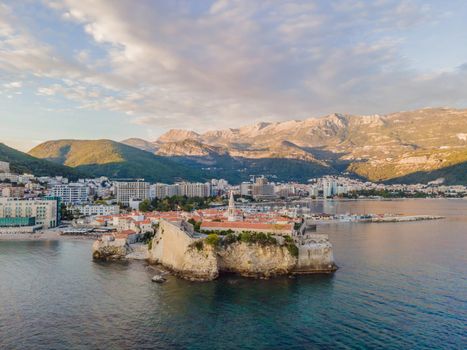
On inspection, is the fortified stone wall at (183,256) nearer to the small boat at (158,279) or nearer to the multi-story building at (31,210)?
the small boat at (158,279)

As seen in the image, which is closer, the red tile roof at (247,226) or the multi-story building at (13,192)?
the red tile roof at (247,226)

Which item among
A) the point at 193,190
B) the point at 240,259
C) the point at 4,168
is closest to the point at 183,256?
the point at 240,259

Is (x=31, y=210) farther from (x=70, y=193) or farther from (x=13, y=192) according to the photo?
(x=70, y=193)

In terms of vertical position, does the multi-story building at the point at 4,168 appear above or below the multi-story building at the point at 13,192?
above

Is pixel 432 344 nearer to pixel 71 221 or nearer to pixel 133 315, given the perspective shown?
pixel 133 315

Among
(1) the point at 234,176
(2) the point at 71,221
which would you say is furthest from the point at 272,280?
(1) the point at 234,176

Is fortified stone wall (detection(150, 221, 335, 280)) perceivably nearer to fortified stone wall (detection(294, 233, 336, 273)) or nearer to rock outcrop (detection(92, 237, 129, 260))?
fortified stone wall (detection(294, 233, 336, 273))

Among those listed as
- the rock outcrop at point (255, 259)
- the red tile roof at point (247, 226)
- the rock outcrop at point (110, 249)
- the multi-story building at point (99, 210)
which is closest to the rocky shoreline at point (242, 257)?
the rock outcrop at point (255, 259)
